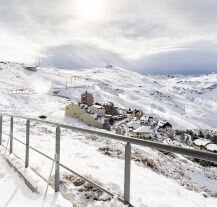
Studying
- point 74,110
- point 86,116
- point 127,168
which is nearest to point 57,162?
point 127,168

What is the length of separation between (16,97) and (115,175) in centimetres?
7369

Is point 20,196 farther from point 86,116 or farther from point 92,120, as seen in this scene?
point 86,116

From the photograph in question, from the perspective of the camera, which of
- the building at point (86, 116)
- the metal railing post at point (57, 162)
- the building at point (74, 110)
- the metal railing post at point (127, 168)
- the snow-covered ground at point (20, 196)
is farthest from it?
the building at point (74, 110)

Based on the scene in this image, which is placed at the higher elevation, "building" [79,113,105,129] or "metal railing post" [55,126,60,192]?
"metal railing post" [55,126,60,192]

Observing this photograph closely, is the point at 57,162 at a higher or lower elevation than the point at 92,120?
higher

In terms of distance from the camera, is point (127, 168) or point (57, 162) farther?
point (57, 162)

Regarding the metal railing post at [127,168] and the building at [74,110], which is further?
the building at [74,110]

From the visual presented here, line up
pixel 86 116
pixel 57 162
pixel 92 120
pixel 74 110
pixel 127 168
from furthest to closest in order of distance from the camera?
pixel 74 110 → pixel 86 116 → pixel 92 120 → pixel 57 162 → pixel 127 168

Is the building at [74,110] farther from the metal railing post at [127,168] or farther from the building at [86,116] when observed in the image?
the metal railing post at [127,168]

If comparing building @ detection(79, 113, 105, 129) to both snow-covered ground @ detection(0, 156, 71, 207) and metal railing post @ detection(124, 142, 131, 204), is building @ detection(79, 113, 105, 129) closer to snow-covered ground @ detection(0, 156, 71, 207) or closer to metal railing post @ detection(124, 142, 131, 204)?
snow-covered ground @ detection(0, 156, 71, 207)

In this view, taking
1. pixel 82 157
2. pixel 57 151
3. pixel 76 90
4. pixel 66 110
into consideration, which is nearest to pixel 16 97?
pixel 66 110

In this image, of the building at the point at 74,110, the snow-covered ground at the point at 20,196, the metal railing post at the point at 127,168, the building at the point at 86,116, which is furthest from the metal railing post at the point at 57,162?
the building at the point at 74,110

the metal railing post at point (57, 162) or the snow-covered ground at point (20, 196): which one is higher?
the metal railing post at point (57, 162)

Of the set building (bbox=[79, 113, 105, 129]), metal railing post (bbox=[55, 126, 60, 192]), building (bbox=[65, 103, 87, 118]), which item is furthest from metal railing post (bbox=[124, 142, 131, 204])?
building (bbox=[65, 103, 87, 118])
